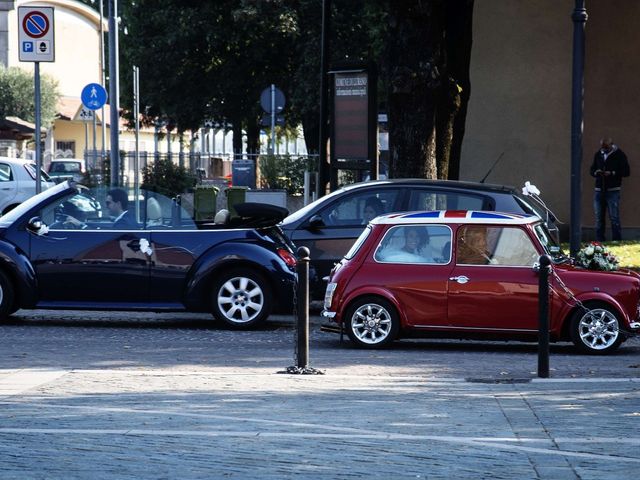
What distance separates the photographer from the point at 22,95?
76312 mm

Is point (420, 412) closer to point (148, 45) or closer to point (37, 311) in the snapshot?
point (37, 311)

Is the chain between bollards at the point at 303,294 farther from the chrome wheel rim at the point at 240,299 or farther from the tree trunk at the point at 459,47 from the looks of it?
the tree trunk at the point at 459,47

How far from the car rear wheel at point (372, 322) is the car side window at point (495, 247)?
0.85 m

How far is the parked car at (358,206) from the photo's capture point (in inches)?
582

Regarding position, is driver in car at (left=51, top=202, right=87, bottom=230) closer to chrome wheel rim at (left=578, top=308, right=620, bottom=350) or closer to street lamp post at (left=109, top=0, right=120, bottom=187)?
chrome wheel rim at (left=578, top=308, right=620, bottom=350)

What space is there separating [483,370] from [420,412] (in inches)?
111

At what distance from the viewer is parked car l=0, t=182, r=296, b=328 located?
46.0ft

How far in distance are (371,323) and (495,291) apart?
1.24m

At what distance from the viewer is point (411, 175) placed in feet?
60.3

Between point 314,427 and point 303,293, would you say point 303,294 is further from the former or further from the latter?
point 314,427

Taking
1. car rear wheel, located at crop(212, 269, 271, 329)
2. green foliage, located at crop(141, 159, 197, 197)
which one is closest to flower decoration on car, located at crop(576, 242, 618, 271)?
car rear wheel, located at crop(212, 269, 271, 329)

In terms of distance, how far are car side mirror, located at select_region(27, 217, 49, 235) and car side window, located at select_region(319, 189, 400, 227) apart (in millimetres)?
3208

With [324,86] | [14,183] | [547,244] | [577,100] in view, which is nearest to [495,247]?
[547,244]

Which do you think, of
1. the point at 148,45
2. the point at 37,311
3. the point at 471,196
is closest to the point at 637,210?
the point at 471,196
